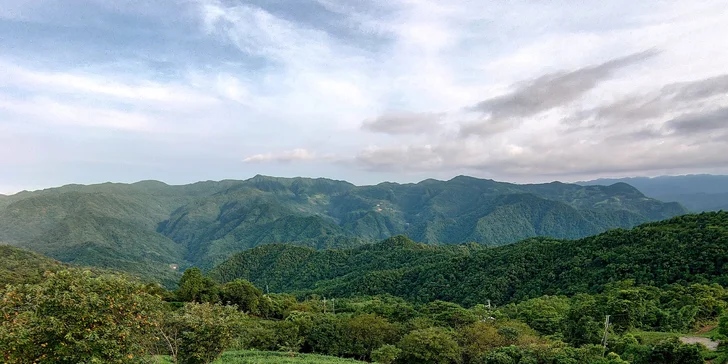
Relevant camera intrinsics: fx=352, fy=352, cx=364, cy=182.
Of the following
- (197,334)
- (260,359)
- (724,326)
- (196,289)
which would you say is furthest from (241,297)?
(724,326)

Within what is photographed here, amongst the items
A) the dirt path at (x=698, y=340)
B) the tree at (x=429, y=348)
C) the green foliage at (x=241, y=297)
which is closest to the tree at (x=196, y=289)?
the green foliage at (x=241, y=297)

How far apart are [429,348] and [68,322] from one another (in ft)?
96.1

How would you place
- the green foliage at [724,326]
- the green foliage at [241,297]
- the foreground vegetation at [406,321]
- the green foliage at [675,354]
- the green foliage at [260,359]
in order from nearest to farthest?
the foreground vegetation at [406,321] → the green foliage at [675,354] → the green foliage at [724,326] → the green foliage at [260,359] → the green foliage at [241,297]

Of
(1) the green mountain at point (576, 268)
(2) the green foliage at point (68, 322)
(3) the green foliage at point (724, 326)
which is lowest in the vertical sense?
(1) the green mountain at point (576, 268)

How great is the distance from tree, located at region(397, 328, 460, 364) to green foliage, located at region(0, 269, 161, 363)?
1035 inches

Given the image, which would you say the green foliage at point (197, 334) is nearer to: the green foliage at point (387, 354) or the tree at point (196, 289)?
the green foliage at point (387, 354)

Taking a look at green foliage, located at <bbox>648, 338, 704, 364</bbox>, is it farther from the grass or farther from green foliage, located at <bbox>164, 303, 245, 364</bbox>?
green foliage, located at <bbox>164, 303, 245, 364</bbox>

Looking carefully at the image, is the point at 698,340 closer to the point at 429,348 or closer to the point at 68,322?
the point at 429,348

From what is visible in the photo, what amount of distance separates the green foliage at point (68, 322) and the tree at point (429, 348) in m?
26.3

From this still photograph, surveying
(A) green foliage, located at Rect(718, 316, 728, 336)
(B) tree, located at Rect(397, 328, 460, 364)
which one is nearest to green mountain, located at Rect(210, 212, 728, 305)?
(A) green foliage, located at Rect(718, 316, 728, 336)

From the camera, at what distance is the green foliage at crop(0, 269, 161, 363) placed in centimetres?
1179

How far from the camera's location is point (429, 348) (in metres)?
33.8

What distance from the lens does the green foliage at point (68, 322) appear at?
11.8 meters

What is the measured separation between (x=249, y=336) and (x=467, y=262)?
101m
